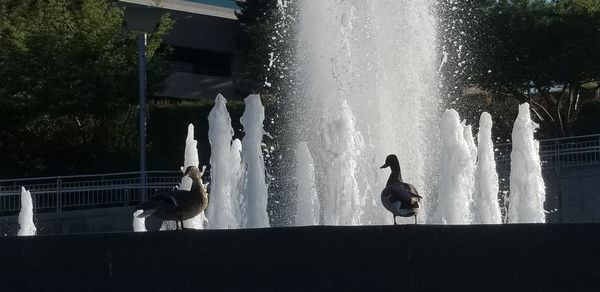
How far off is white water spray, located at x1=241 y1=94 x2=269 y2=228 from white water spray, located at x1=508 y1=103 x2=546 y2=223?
3.70m

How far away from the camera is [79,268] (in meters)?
8.26

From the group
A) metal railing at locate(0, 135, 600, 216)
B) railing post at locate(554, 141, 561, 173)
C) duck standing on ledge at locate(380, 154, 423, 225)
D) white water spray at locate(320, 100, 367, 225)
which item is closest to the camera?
duck standing on ledge at locate(380, 154, 423, 225)

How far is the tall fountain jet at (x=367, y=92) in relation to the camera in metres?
16.4

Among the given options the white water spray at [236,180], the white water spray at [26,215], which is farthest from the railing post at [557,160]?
the white water spray at [26,215]

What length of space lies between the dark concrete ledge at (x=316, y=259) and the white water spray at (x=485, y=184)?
940cm

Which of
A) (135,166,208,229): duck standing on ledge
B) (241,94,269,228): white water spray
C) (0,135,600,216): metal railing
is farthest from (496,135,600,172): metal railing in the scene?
(135,166,208,229): duck standing on ledge

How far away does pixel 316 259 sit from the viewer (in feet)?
25.8

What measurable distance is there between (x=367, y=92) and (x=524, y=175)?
319cm

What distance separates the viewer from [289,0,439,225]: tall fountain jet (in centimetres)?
1638

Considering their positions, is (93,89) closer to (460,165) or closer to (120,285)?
(460,165)

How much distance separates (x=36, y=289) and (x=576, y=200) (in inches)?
659

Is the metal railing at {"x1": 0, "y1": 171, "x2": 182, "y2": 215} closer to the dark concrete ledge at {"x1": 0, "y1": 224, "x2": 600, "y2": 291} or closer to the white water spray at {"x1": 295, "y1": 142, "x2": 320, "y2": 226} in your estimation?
the white water spray at {"x1": 295, "y1": 142, "x2": 320, "y2": 226}

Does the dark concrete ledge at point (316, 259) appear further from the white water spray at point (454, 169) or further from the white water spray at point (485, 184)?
the white water spray at point (485, 184)

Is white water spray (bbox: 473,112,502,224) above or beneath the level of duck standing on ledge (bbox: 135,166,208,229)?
above
